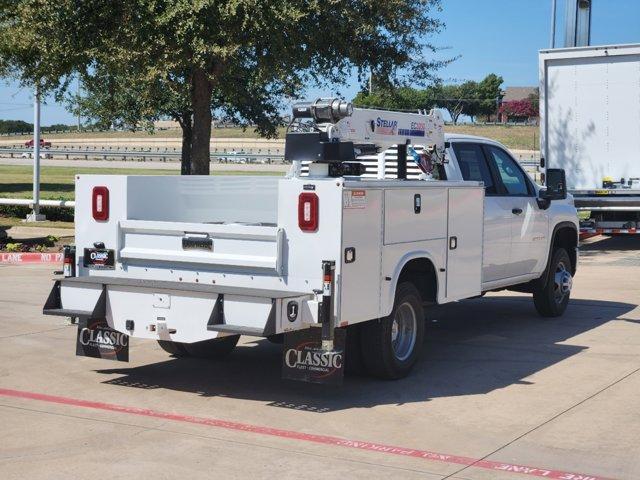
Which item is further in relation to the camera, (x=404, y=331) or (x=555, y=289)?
(x=555, y=289)

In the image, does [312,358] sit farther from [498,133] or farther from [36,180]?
[498,133]

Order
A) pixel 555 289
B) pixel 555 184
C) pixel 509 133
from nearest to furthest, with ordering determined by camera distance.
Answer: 1. pixel 555 184
2. pixel 555 289
3. pixel 509 133

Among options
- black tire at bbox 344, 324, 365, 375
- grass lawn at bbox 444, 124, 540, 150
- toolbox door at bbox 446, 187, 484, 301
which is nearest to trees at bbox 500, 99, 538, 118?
grass lawn at bbox 444, 124, 540, 150

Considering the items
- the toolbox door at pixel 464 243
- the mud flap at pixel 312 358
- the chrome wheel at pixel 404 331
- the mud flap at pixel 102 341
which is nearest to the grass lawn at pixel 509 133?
the toolbox door at pixel 464 243

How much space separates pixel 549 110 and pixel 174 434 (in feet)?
49.5

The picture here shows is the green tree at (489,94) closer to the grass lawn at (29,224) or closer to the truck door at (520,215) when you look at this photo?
the grass lawn at (29,224)

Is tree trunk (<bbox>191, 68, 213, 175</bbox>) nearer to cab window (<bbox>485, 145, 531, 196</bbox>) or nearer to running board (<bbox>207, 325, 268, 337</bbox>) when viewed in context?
cab window (<bbox>485, 145, 531, 196</bbox>)

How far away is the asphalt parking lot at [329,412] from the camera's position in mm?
6637

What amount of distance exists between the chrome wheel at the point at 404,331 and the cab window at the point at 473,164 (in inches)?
84.9

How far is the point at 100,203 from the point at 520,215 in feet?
15.9

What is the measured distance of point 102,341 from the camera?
8.77 m

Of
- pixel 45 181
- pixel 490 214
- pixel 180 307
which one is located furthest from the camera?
pixel 45 181

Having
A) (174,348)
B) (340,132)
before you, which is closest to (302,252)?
(340,132)

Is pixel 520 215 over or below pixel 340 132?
below
